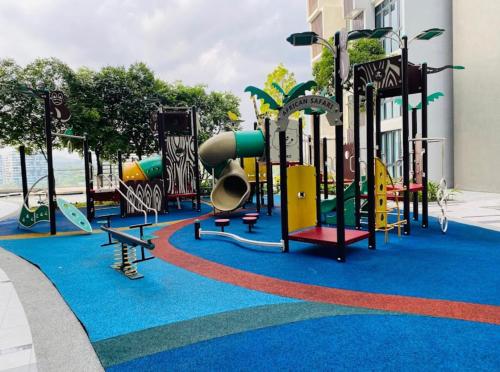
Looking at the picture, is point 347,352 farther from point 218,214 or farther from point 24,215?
point 24,215

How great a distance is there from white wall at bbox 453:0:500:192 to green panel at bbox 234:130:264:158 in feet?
39.3

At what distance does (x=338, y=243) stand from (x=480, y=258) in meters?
2.62

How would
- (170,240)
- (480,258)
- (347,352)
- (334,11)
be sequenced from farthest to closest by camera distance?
(334,11), (170,240), (480,258), (347,352)

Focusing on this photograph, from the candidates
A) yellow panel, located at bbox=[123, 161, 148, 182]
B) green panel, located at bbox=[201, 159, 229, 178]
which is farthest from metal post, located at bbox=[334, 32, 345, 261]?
yellow panel, located at bbox=[123, 161, 148, 182]

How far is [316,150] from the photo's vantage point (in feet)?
29.7

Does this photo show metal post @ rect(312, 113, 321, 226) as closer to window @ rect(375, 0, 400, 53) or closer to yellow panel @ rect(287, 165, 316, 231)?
yellow panel @ rect(287, 165, 316, 231)

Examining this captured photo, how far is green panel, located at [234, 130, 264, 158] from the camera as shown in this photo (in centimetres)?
1456

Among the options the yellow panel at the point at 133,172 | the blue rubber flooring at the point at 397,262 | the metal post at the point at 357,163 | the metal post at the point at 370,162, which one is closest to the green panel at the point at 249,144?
the yellow panel at the point at 133,172

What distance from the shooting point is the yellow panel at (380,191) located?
8680 mm

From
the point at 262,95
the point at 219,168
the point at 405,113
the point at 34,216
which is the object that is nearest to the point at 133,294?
the point at 262,95

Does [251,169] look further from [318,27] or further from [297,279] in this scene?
[318,27]

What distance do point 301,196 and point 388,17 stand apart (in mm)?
20347

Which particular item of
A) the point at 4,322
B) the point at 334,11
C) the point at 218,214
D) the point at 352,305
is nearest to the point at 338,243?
the point at 352,305

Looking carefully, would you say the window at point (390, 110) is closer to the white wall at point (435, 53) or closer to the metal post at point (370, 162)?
the white wall at point (435, 53)
